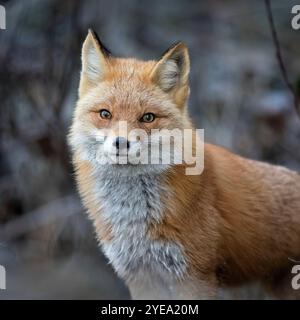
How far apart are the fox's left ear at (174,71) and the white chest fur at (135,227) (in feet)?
1.91

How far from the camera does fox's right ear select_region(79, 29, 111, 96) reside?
4.32 meters

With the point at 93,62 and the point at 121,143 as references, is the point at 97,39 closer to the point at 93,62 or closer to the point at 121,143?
the point at 93,62

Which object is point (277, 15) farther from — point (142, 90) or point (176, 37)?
point (142, 90)

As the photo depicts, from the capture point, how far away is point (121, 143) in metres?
3.81

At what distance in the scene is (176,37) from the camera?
9102 millimetres

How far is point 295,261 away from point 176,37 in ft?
Result: 16.3

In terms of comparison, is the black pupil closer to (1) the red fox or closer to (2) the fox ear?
(1) the red fox

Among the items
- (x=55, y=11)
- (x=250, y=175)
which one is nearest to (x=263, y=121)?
(x=55, y=11)

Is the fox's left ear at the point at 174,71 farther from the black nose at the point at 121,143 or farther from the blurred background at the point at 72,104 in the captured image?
the blurred background at the point at 72,104

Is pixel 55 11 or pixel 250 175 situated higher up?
pixel 55 11

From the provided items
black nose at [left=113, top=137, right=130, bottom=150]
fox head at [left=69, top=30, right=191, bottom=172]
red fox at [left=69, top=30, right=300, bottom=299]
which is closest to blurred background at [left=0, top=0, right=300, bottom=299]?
red fox at [left=69, top=30, right=300, bottom=299]

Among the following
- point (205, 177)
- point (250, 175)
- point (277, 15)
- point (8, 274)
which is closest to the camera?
point (205, 177)

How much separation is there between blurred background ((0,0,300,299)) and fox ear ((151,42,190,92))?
9.66ft

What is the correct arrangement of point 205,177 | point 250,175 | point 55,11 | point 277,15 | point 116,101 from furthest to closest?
1. point 277,15
2. point 55,11
3. point 250,175
4. point 205,177
5. point 116,101
